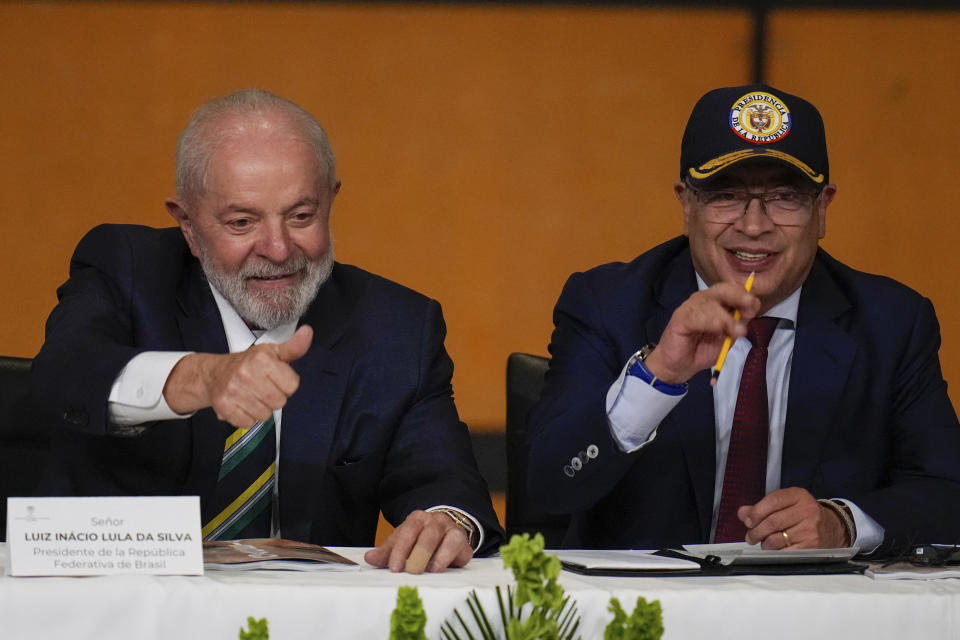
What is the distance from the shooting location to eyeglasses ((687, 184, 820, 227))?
6.99 ft

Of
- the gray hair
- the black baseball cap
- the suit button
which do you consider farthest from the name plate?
the black baseball cap

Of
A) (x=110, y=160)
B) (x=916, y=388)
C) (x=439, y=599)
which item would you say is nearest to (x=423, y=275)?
(x=110, y=160)

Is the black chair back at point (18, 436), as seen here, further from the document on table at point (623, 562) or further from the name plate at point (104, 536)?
the document on table at point (623, 562)

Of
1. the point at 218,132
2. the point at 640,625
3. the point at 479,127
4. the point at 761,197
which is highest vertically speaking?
the point at 479,127

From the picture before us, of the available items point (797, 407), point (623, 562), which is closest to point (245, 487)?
point (623, 562)

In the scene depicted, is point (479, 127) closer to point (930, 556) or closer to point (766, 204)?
point (766, 204)

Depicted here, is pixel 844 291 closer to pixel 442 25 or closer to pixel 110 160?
pixel 442 25

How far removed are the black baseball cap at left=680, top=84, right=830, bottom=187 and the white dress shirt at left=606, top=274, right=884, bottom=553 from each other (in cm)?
23

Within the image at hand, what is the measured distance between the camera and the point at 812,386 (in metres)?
2.15

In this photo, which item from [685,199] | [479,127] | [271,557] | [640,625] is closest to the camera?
[640,625]

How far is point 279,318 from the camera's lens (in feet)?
6.79

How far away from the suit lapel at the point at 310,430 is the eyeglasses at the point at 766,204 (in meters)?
0.64

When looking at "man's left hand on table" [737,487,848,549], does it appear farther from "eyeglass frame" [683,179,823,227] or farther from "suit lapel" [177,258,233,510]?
"suit lapel" [177,258,233,510]

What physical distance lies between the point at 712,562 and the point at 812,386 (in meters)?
0.72
